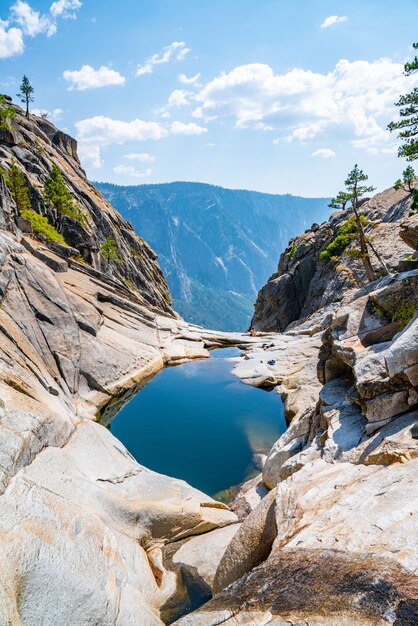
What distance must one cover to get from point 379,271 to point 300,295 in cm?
2875

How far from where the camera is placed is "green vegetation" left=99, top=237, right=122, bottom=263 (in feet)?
267

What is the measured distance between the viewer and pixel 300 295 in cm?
7869

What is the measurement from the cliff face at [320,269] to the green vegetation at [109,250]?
113 ft

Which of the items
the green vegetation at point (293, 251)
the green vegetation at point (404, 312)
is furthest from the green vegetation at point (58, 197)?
the green vegetation at point (404, 312)

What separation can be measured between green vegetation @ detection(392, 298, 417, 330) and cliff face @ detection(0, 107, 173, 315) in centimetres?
4385

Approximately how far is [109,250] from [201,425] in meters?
56.5

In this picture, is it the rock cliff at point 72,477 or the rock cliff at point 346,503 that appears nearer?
the rock cliff at point 346,503

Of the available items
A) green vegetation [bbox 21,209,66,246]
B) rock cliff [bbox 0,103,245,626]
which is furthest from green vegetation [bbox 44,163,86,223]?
rock cliff [bbox 0,103,245,626]

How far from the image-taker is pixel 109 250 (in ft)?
272

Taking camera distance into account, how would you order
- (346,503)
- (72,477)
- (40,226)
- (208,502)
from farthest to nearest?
(40,226)
(208,502)
(72,477)
(346,503)

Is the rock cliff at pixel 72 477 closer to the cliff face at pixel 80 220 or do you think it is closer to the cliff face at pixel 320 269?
the cliff face at pixel 80 220

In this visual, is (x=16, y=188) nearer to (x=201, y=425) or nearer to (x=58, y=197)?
(x=58, y=197)

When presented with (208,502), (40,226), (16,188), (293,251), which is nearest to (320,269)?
(293,251)

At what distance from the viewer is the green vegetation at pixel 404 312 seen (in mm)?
17781
